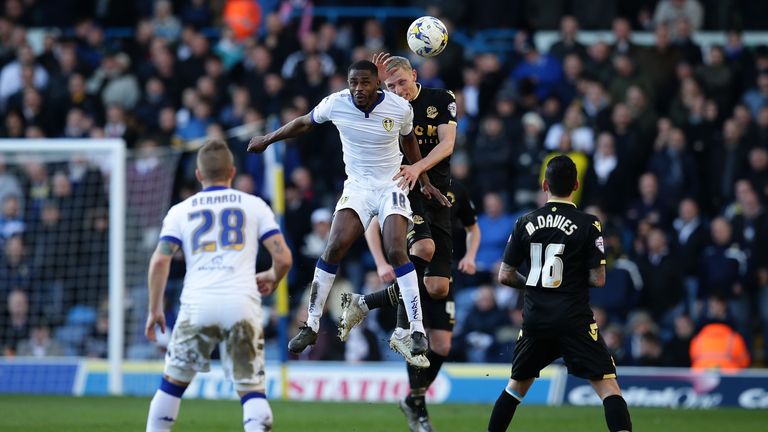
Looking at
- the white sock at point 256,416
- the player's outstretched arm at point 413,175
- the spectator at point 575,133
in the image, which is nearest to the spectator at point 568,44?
the spectator at point 575,133

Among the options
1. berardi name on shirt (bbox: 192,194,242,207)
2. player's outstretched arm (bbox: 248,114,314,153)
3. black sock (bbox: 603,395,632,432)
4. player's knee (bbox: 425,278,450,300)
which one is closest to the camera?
berardi name on shirt (bbox: 192,194,242,207)

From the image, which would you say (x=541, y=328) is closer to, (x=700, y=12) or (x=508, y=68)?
(x=508, y=68)

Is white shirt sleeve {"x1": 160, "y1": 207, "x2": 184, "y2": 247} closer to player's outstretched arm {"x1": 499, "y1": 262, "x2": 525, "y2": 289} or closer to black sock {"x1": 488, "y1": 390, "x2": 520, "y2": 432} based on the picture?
player's outstretched arm {"x1": 499, "y1": 262, "x2": 525, "y2": 289}

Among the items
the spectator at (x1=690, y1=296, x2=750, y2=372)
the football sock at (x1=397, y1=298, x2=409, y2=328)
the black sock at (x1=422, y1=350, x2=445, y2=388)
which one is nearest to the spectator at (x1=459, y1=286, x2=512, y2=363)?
the spectator at (x1=690, y1=296, x2=750, y2=372)

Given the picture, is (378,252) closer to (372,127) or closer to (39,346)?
(372,127)

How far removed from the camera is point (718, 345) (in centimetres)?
1717

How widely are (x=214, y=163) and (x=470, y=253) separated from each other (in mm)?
4062

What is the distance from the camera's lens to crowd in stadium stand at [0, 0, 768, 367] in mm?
17938

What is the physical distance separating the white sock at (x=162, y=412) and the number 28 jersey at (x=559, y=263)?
2669 millimetres

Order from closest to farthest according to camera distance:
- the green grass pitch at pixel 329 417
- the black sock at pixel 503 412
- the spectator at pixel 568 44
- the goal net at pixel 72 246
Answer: the black sock at pixel 503 412 → the green grass pitch at pixel 329 417 → the goal net at pixel 72 246 → the spectator at pixel 568 44

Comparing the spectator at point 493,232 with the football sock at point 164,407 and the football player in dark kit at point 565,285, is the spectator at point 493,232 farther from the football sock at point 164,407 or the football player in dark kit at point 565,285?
the football sock at point 164,407

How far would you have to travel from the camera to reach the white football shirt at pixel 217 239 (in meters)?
9.18

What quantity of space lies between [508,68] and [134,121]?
19.7 feet

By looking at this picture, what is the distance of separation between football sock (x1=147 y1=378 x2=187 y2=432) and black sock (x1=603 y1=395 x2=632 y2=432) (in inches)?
121
